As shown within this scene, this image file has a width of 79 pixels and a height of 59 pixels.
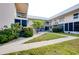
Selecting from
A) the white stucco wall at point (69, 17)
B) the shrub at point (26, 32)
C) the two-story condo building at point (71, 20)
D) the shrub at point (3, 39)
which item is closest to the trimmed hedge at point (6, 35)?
the shrub at point (3, 39)

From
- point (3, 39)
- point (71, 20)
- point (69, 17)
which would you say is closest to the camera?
point (3, 39)

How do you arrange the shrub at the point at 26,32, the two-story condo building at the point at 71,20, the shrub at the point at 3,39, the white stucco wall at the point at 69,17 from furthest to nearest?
the white stucco wall at the point at 69,17, the two-story condo building at the point at 71,20, the shrub at the point at 26,32, the shrub at the point at 3,39

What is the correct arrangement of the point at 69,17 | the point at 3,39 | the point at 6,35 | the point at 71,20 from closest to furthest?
the point at 3,39, the point at 6,35, the point at 71,20, the point at 69,17

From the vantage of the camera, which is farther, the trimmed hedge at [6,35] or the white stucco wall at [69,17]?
the white stucco wall at [69,17]

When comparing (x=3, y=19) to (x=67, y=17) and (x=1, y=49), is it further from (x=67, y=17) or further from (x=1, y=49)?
(x=67, y=17)

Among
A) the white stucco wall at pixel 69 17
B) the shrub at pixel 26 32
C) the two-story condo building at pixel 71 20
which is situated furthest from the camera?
the white stucco wall at pixel 69 17

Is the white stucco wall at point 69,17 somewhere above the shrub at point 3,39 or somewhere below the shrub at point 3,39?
above

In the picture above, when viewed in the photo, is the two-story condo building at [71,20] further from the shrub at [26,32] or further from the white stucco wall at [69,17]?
the shrub at [26,32]

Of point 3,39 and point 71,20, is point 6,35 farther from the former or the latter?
point 71,20

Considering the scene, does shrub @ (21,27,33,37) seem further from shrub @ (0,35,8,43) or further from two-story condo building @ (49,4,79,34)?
two-story condo building @ (49,4,79,34)

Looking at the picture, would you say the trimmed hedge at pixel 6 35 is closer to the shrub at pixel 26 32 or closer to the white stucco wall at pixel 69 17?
the shrub at pixel 26 32

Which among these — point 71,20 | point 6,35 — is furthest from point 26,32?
point 71,20

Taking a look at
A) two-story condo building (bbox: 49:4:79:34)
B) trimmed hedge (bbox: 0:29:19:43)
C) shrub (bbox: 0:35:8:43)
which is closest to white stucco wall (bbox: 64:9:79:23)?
two-story condo building (bbox: 49:4:79:34)
